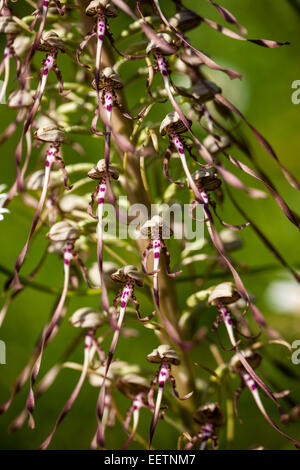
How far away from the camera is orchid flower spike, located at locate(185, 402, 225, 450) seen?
997 millimetres

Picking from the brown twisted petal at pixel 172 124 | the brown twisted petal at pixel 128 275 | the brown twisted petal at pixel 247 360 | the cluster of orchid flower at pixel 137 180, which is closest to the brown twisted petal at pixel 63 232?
the cluster of orchid flower at pixel 137 180

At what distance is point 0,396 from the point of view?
1.83 metres

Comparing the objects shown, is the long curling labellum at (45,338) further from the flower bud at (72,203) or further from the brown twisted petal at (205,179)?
the brown twisted petal at (205,179)

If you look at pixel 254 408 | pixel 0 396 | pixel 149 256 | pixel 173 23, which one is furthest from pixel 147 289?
pixel 0 396

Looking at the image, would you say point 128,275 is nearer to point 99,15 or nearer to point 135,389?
point 135,389

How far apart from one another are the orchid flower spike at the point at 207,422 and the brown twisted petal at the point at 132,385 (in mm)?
101

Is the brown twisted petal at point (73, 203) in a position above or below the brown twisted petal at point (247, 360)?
above

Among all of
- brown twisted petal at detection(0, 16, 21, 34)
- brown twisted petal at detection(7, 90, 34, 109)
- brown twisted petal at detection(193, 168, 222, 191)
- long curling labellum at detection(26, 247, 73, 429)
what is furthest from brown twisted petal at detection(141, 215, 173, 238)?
brown twisted petal at detection(0, 16, 21, 34)

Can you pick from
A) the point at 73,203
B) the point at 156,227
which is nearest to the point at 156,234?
the point at 156,227

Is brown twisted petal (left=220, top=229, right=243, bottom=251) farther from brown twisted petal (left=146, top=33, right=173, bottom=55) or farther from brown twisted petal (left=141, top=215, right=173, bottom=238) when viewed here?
brown twisted petal (left=146, top=33, right=173, bottom=55)

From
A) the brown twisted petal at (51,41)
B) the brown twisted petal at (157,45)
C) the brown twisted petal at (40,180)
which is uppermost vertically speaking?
the brown twisted petal at (51,41)

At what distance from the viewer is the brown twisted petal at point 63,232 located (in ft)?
3.36

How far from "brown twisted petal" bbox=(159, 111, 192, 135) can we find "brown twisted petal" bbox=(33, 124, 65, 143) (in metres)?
0.18
